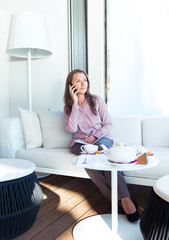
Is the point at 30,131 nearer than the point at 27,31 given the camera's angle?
Yes

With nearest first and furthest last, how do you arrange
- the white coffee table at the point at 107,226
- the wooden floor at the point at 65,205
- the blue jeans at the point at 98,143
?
the white coffee table at the point at 107,226, the wooden floor at the point at 65,205, the blue jeans at the point at 98,143

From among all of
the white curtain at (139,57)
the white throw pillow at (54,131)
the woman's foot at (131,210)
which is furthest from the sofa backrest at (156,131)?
the woman's foot at (131,210)

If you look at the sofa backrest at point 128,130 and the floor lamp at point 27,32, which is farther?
the floor lamp at point 27,32

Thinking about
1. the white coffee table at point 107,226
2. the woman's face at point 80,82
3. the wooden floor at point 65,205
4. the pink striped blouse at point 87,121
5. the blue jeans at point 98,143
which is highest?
the woman's face at point 80,82

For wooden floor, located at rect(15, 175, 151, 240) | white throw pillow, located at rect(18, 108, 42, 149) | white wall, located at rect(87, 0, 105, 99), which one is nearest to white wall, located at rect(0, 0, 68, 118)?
white wall, located at rect(87, 0, 105, 99)

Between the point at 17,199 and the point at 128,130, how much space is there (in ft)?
4.05

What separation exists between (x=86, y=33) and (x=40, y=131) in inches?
49.3

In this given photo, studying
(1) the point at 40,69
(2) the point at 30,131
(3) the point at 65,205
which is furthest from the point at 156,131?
(1) the point at 40,69

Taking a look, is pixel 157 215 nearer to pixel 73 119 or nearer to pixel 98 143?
pixel 98 143

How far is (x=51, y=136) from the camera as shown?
2195 mm

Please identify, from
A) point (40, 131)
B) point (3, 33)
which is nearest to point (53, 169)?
point (40, 131)

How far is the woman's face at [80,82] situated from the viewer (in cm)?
206

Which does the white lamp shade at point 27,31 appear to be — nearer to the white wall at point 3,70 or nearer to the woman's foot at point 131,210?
the white wall at point 3,70

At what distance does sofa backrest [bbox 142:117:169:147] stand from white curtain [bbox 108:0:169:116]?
0.99 ft
